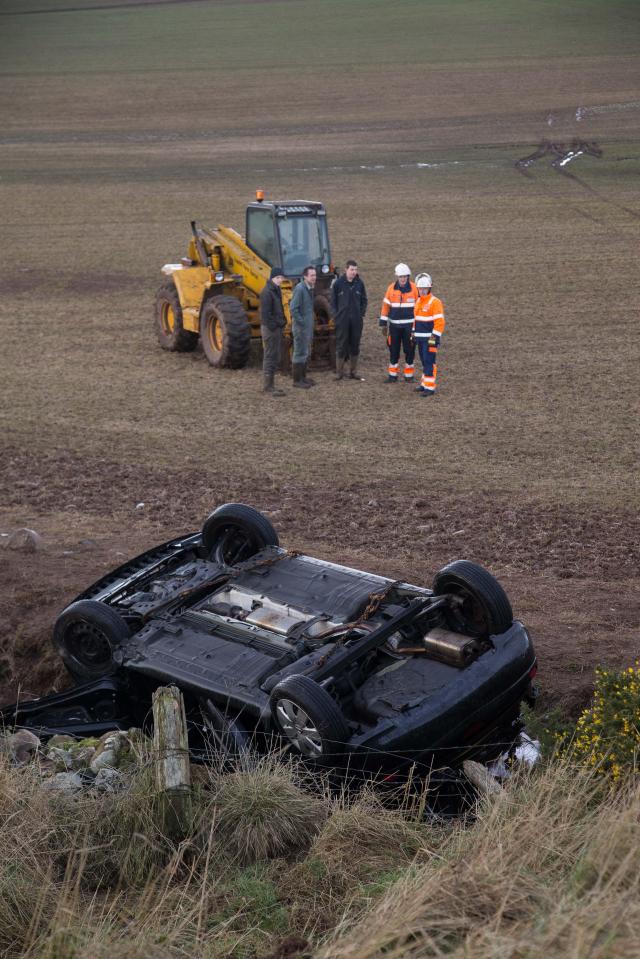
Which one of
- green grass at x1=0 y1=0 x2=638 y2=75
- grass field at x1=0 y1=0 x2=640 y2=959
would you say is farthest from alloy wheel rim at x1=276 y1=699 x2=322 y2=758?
green grass at x1=0 y1=0 x2=638 y2=75

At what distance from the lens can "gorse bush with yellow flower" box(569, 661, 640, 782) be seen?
5.32m

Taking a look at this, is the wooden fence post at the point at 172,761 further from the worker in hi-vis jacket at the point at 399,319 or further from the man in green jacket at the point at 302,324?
the worker in hi-vis jacket at the point at 399,319

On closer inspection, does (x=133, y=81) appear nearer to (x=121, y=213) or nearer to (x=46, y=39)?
(x=46, y=39)

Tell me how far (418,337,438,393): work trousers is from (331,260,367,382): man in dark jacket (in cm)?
99

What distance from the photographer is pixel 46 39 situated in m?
66.0

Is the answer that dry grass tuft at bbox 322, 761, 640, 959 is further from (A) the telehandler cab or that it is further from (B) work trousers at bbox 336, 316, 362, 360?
(A) the telehandler cab

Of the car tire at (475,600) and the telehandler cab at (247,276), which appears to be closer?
the car tire at (475,600)

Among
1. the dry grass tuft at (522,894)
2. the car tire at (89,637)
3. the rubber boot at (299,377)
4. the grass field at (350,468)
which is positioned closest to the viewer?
the dry grass tuft at (522,894)

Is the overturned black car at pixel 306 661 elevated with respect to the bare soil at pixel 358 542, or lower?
elevated

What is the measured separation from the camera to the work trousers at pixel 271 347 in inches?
595

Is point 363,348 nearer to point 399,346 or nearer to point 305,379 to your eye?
point 399,346

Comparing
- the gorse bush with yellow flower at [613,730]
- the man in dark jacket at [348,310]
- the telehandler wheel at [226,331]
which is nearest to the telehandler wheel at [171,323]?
the telehandler wheel at [226,331]

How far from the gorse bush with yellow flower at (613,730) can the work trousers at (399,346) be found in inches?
397

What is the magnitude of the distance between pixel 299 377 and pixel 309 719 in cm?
1027
